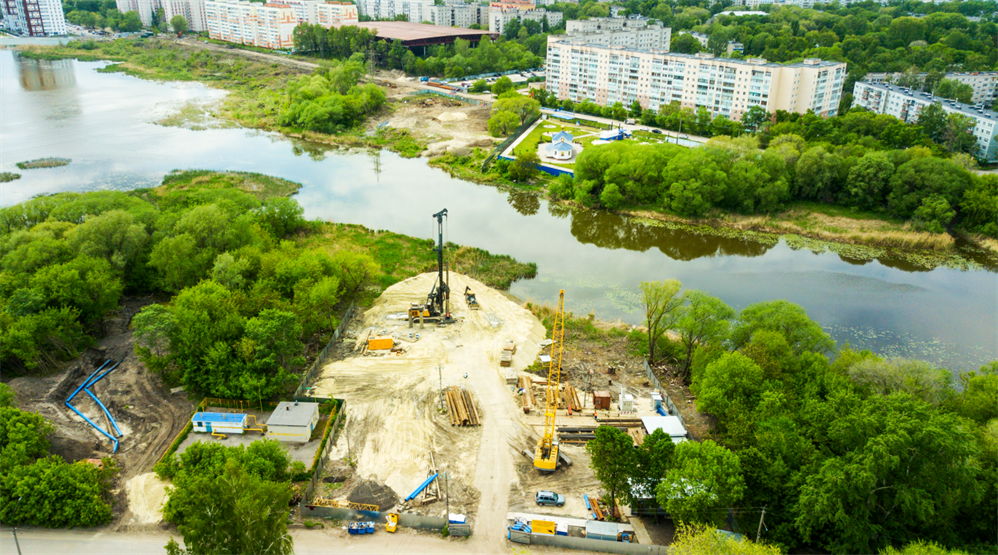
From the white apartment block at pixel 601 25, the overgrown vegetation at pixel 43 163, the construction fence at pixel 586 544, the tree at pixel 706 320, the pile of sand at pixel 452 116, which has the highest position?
the white apartment block at pixel 601 25

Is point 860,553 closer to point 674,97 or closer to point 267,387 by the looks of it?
point 267,387

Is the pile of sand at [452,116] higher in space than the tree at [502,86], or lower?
lower

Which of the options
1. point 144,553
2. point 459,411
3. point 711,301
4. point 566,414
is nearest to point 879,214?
point 711,301

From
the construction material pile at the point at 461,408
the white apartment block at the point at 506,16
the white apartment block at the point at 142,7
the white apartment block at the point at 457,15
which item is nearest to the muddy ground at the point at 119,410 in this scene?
the construction material pile at the point at 461,408

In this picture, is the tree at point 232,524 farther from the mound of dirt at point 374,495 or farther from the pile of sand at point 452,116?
the pile of sand at point 452,116

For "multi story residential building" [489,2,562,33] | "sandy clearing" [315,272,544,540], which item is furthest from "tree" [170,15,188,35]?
"sandy clearing" [315,272,544,540]

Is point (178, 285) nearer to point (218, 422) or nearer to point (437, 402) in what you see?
point (218, 422)

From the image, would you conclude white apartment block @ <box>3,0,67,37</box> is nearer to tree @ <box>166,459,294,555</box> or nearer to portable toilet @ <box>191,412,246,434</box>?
portable toilet @ <box>191,412,246,434</box>
